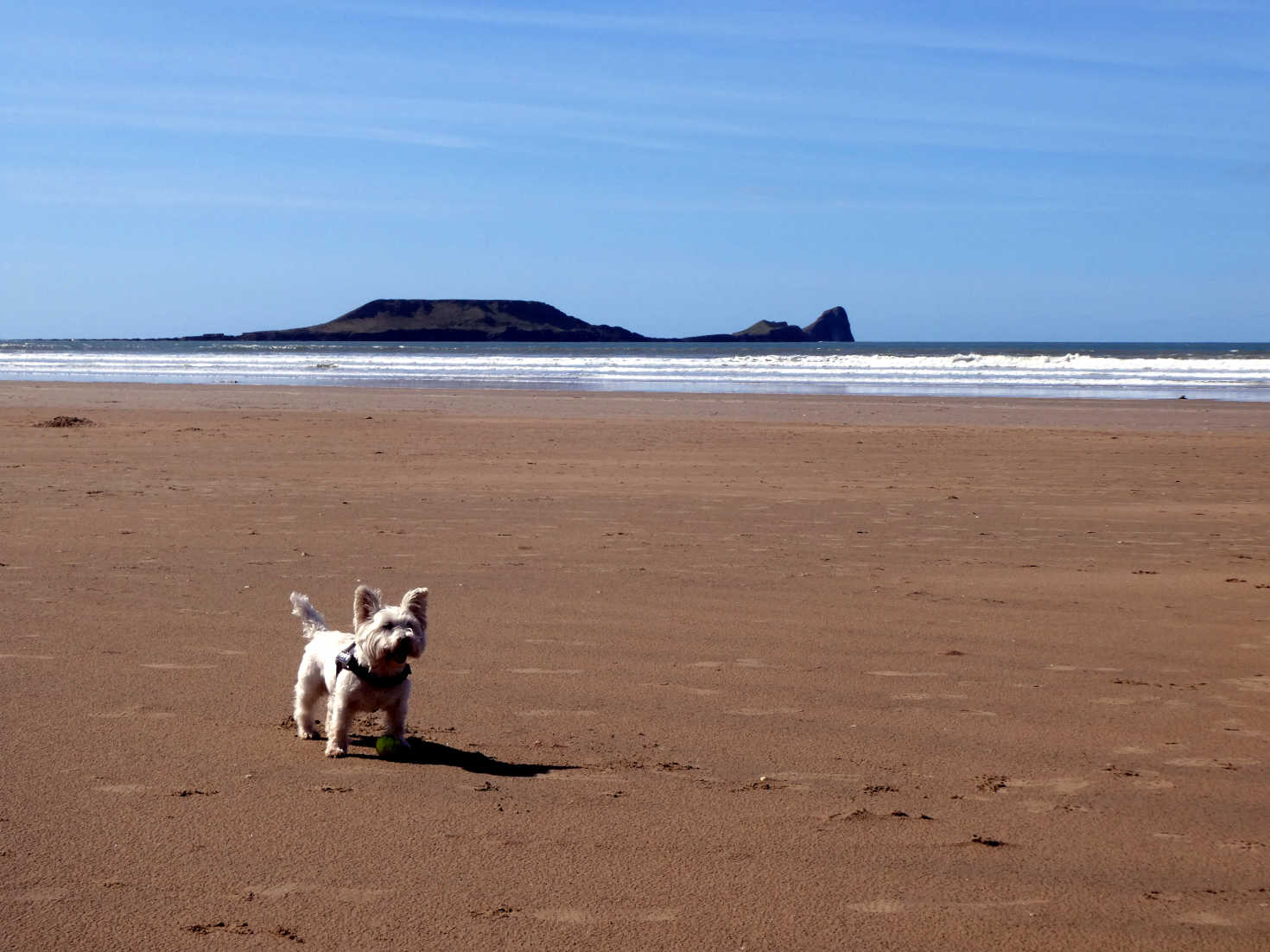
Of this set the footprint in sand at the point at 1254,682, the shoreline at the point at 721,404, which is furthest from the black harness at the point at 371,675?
the shoreline at the point at 721,404

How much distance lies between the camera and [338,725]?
16.6ft

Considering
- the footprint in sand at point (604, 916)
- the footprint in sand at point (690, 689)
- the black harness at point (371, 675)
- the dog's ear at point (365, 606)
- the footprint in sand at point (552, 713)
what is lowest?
the footprint in sand at point (604, 916)

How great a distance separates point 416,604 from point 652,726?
125 cm

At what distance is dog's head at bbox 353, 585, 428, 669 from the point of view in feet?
15.6

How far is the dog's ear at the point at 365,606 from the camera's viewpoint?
16.1 feet

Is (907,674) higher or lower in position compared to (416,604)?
lower

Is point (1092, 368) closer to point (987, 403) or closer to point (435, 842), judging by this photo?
point (987, 403)

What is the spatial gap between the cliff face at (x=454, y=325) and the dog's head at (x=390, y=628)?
152228mm

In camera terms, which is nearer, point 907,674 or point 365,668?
point 365,668

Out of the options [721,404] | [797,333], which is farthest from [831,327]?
[721,404]

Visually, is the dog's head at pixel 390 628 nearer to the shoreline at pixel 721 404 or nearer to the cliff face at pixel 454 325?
the shoreline at pixel 721 404

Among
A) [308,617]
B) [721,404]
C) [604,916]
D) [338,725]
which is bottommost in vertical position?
[604,916]

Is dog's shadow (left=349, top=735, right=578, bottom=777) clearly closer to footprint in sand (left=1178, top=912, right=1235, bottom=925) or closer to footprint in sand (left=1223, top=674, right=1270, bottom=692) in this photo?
footprint in sand (left=1178, top=912, right=1235, bottom=925)

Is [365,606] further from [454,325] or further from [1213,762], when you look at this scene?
[454,325]
